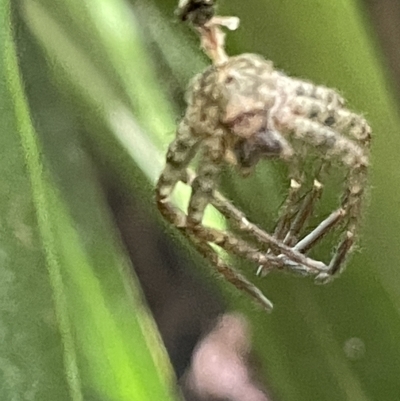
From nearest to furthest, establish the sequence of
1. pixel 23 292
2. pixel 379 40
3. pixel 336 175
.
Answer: pixel 23 292
pixel 336 175
pixel 379 40

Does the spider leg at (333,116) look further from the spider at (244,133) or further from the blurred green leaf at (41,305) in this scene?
the blurred green leaf at (41,305)

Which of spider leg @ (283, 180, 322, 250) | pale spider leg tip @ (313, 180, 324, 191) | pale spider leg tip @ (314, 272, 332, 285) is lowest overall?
pale spider leg tip @ (314, 272, 332, 285)

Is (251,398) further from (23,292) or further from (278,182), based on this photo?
(23,292)

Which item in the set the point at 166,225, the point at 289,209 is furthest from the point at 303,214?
the point at 166,225

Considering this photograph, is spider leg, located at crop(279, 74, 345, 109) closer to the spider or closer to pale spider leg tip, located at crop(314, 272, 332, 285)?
the spider

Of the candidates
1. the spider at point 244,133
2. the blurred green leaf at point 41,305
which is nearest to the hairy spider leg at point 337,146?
the spider at point 244,133

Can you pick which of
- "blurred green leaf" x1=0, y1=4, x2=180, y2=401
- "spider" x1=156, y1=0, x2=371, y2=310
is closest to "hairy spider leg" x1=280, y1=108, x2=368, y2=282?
"spider" x1=156, y1=0, x2=371, y2=310

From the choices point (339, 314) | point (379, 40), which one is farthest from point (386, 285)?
point (379, 40)
